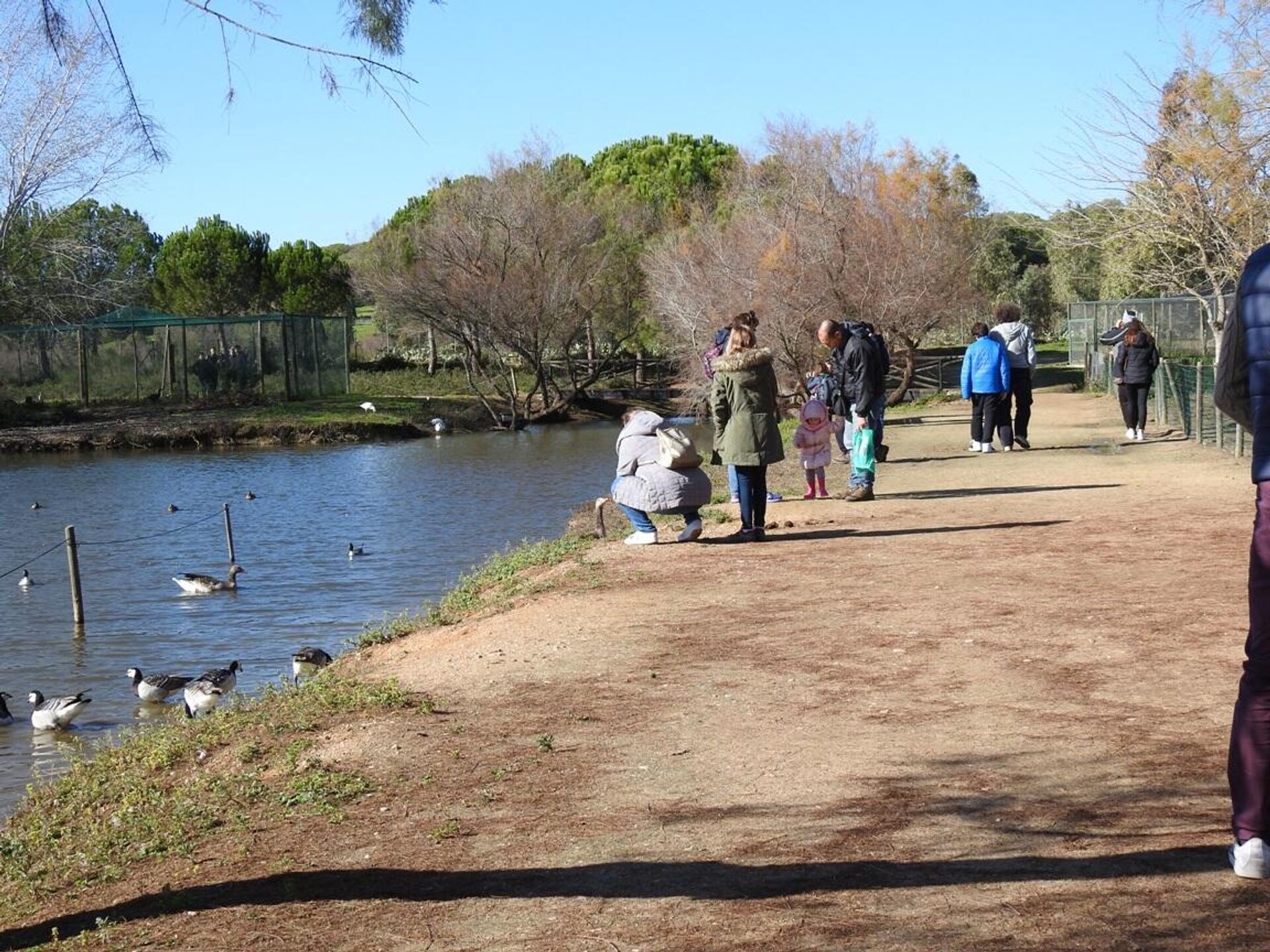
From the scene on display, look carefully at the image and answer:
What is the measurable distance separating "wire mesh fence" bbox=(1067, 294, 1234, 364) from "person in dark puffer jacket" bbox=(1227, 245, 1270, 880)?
23.1 metres

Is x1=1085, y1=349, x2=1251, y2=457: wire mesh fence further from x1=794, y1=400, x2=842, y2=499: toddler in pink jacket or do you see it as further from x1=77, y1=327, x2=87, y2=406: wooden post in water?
x1=77, y1=327, x2=87, y2=406: wooden post in water

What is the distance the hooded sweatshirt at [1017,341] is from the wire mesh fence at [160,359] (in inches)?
1422

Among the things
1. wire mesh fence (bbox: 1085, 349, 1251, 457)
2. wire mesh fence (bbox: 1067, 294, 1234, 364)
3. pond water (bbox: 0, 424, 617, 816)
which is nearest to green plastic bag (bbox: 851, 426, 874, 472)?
wire mesh fence (bbox: 1085, 349, 1251, 457)

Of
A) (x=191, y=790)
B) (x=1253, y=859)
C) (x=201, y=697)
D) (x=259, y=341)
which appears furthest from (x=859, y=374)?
(x=259, y=341)

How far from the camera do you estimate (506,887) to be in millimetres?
5340

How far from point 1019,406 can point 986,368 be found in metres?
2.65

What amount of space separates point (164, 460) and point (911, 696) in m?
36.9

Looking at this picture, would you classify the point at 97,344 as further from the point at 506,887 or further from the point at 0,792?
the point at 506,887

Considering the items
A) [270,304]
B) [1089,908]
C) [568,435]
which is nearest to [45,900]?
[1089,908]

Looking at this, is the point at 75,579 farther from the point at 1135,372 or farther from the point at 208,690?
the point at 1135,372

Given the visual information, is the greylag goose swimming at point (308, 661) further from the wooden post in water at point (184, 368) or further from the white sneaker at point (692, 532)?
the wooden post in water at point (184, 368)

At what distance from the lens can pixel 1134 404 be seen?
22344 mm

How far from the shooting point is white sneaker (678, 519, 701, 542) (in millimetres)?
13625

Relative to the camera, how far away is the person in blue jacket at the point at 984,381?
20.6m
